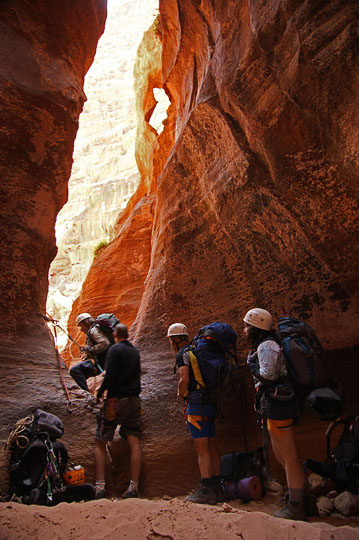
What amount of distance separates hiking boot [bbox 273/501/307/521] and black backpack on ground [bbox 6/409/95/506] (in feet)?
5.44

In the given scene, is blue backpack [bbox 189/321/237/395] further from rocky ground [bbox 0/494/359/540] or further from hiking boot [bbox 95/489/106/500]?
hiking boot [bbox 95/489/106/500]

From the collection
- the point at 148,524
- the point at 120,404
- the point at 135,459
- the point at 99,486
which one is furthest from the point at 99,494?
the point at 148,524

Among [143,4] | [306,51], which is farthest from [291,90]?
[143,4]

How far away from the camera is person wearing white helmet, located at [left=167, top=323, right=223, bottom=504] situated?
155 inches

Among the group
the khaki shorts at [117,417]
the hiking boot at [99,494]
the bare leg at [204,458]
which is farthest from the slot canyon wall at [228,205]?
the bare leg at [204,458]

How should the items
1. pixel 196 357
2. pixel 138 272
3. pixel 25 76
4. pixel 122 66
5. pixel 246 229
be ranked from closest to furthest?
pixel 196 357 < pixel 246 229 < pixel 25 76 < pixel 138 272 < pixel 122 66

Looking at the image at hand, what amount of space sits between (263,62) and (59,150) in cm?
404

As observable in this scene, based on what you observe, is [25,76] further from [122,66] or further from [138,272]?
[122,66]

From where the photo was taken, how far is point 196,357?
4.26 metres

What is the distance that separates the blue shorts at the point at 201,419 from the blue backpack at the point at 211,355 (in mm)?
155

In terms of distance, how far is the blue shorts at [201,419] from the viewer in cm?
412

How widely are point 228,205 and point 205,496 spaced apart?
4.19 meters

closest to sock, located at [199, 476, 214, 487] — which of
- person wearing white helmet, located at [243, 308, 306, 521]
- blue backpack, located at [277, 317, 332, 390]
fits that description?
person wearing white helmet, located at [243, 308, 306, 521]

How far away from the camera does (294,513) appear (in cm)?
330
